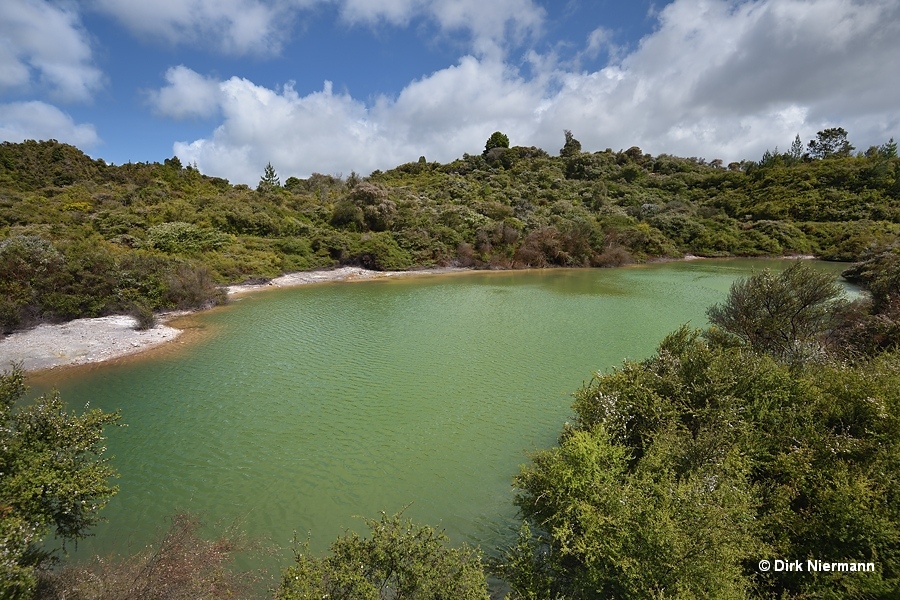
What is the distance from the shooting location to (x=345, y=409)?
1262 cm

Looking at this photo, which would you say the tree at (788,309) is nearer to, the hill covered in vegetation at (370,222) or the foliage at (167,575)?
the foliage at (167,575)

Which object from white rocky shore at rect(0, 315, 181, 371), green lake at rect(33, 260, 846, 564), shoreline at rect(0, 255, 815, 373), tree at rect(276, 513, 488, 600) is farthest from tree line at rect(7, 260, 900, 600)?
white rocky shore at rect(0, 315, 181, 371)

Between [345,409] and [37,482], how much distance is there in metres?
7.61

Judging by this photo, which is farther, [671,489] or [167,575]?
[167,575]

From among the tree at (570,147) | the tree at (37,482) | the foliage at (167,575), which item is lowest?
the foliage at (167,575)

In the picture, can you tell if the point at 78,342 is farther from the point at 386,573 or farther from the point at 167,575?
the point at 386,573

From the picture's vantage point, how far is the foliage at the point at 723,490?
4656 millimetres

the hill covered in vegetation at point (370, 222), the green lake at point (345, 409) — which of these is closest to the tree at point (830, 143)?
the hill covered in vegetation at point (370, 222)

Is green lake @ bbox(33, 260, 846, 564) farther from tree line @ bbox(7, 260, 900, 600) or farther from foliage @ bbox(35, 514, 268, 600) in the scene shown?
tree line @ bbox(7, 260, 900, 600)

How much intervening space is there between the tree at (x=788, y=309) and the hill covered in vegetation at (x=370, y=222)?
2742cm

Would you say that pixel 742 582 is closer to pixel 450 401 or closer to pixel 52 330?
pixel 450 401

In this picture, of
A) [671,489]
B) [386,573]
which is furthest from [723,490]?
[386,573]

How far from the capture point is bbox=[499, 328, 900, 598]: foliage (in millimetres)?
4656

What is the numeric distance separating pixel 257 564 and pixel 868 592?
8.52m
